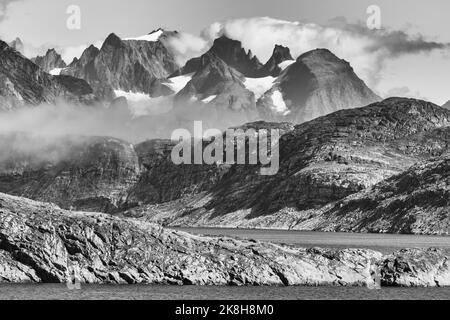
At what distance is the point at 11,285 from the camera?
91438 mm

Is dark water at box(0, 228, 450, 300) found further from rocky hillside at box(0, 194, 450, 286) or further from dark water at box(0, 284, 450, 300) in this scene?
rocky hillside at box(0, 194, 450, 286)

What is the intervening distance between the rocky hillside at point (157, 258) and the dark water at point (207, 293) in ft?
7.27

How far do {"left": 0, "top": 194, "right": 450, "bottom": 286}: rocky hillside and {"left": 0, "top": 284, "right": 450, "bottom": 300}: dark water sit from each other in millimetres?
2216

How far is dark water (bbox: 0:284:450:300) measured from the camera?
88.1 meters

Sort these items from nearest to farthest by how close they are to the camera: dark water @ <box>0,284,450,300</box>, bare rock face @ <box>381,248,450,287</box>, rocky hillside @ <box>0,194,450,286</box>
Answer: dark water @ <box>0,284,450,300</box> → rocky hillside @ <box>0,194,450,286</box> → bare rock face @ <box>381,248,450,287</box>

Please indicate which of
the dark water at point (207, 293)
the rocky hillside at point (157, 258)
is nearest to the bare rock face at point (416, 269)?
the rocky hillside at point (157, 258)

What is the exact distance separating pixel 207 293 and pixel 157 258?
363 inches

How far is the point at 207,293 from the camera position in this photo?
303ft

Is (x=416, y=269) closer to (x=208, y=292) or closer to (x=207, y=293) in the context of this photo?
(x=208, y=292)

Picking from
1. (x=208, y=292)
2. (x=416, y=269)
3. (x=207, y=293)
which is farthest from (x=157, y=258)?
(x=416, y=269)

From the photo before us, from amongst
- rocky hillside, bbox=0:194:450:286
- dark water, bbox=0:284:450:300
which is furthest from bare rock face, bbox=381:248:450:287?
dark water, bbox=0:284:450:300
